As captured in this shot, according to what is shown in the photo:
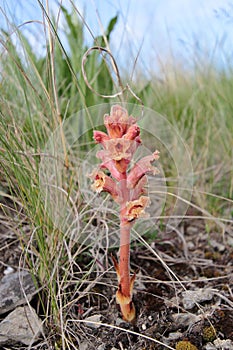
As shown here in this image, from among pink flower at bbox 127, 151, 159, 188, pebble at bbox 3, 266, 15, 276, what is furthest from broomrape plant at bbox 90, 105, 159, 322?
pebble at bbox 3, 266, 15, 276

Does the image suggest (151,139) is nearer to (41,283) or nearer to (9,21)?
(9,21)

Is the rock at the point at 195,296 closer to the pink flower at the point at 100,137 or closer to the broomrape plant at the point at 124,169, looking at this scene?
the broomrape plant at the point at 124,169

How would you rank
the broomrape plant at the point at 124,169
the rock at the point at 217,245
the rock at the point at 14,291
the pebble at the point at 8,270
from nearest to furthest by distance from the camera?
the broomrape plant at the point at 124,169 → the rock at the point at 14,291 → the pebble at the point at 8,270 → the rock at the point at 217,245

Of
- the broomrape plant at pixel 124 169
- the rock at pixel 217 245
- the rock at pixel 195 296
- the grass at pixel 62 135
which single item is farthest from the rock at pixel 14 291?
the rock at pixel 217 245

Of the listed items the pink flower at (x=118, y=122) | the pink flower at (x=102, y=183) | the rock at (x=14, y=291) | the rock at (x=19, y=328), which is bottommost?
the rock at (x=19, y=328)

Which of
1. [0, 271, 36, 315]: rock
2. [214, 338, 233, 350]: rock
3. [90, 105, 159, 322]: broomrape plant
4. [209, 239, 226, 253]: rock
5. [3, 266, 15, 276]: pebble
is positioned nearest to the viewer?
[90, 105, 159, 322]: broomrape plant

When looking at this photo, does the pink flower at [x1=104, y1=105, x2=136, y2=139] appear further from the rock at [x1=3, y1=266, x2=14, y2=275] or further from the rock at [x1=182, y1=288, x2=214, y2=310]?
the rock at [x1=3, y1=266, x2=14, y2=275]

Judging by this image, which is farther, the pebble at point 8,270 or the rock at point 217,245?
the rock at point 217,245
